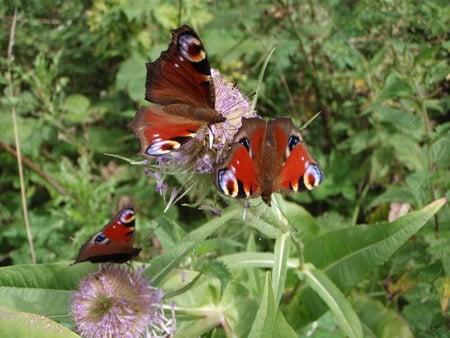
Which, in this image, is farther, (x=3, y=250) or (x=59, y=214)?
(x=3, y=250)

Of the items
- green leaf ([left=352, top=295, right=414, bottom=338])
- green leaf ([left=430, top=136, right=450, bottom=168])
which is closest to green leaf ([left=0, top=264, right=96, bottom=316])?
green leaf ([left=352, top=295, right=414, bottom=338])

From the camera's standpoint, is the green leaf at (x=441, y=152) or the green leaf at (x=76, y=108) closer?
the green leaf at (x=441, y=152)

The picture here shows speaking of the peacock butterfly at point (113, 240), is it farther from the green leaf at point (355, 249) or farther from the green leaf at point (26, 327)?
the green leaf at point (355, 249)

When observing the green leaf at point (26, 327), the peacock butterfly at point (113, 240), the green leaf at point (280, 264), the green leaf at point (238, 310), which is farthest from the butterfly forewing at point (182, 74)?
the green leaf at point (238, 310)

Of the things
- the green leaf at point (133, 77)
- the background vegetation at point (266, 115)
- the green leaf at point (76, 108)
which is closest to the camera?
the background vegetation at point (266, 115)

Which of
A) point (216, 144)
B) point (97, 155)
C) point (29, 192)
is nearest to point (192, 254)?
point (216, 144)

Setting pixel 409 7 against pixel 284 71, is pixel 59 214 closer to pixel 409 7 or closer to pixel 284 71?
pixel 284 71
